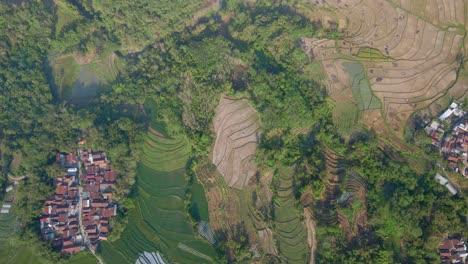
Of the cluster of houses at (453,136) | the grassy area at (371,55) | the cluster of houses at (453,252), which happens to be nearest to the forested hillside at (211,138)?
the cluster of houses at (453,252)

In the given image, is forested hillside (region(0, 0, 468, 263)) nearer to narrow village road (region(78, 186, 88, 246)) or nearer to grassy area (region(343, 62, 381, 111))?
grassy area (region(343, 62, 381, 111))

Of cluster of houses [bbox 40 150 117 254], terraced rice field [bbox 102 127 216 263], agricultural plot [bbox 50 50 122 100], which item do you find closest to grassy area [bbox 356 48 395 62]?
terraced rice field [bbox 102 127 216 263]

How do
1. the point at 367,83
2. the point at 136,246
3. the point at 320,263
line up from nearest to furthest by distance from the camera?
the point at 320,263 → the point at 136,246 → the point at 367,83

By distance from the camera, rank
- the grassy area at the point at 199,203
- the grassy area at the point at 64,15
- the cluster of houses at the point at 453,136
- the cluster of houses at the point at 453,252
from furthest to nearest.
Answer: the grassy area at the point at 64,15, the grassy area at the point at 199,203, the cluster of houses at the point at 453,136, the cluster of houses at the point at 453,252

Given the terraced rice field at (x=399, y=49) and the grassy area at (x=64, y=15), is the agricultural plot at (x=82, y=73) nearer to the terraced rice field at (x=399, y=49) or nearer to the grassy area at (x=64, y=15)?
the grassy area at (x=64, y=15)

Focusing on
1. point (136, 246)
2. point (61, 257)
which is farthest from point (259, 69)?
point (61, 257)

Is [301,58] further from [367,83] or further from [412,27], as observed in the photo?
[412,27]

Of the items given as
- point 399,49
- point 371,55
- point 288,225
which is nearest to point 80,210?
point 288,225
